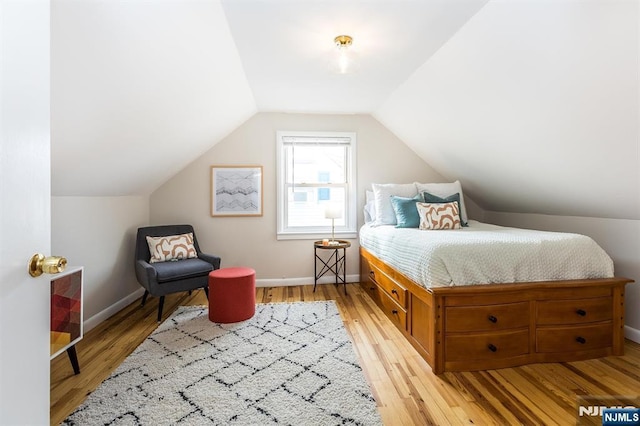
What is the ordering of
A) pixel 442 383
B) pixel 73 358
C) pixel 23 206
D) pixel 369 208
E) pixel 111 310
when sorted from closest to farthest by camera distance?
pixel 23 206, pixel 442 383, pixel 73 358, pixel 111 310, pixel 369 208

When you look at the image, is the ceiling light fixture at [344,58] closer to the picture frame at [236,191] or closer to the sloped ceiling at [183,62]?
the sloped ceiling at [183,62]

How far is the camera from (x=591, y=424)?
1539mm

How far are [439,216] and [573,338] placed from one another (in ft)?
4.64

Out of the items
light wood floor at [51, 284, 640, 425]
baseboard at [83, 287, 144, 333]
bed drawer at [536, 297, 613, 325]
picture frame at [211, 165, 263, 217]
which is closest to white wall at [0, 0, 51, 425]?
light wood floor at [51, 284, 640, 425]

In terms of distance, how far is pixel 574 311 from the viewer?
210 centimetres

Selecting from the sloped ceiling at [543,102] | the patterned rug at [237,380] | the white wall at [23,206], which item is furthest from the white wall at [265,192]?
the white wall at [23,206]

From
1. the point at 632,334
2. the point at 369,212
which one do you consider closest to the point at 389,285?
the point at 369,212

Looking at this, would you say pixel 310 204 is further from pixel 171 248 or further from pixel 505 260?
pixel 505 260

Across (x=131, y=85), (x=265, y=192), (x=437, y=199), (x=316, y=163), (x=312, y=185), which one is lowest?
(x=437, y=199)

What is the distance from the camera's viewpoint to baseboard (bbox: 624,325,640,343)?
240cm

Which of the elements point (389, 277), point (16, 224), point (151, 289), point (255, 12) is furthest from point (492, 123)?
point (151, 289)

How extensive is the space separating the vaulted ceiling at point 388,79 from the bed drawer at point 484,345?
139 centimetres

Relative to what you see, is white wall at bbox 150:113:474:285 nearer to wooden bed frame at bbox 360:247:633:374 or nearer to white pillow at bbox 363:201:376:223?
white pillow at bbox 363:201:376:223

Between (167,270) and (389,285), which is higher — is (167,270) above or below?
above
